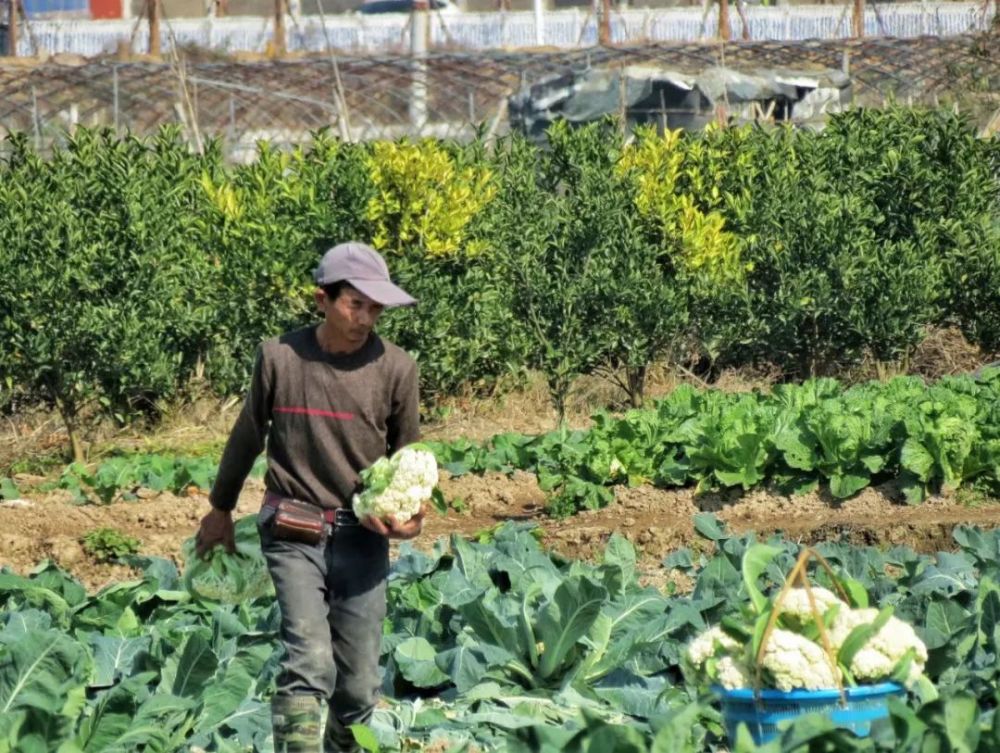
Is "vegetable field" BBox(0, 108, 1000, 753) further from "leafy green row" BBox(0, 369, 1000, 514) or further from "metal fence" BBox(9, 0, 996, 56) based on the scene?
"metal fence" BBox(9, 0, 996, 56)

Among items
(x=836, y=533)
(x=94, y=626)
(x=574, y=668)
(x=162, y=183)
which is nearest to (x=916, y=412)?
(x=836, y=533)

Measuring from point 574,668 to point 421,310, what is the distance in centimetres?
723

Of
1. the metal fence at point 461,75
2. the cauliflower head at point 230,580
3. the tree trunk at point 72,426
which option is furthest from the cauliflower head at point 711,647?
the metal fence at point 461,75

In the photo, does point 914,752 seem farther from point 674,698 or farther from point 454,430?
point 454,430

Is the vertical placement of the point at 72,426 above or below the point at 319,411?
below

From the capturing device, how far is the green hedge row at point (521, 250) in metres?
12.6

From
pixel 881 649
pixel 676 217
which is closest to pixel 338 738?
pixel 881 649

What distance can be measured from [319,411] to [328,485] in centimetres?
22

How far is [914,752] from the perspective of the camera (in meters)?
3.74

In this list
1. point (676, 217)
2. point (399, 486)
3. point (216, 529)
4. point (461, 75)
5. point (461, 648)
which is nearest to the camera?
point (399, 486)

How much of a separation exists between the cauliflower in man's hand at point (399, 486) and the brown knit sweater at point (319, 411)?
0.19 m

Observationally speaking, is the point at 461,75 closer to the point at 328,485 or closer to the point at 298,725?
→ the point at 328,485

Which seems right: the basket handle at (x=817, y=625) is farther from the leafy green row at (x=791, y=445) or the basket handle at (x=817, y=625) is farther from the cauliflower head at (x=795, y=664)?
the leafy green row at (x=791, y=445)

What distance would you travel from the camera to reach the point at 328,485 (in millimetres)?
5141
